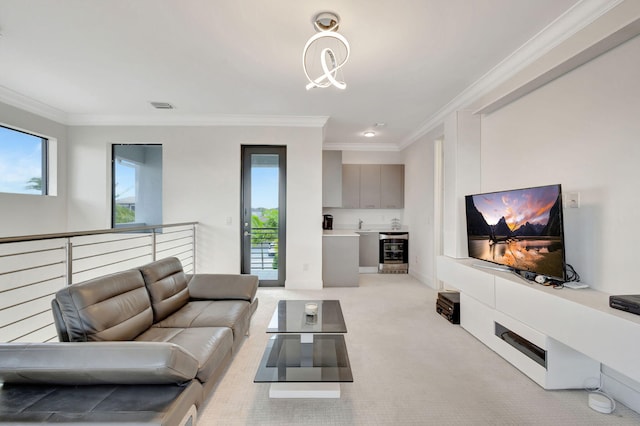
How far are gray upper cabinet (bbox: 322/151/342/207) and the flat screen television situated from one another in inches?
115

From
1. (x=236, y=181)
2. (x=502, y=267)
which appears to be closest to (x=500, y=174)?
(x=502, y=267)

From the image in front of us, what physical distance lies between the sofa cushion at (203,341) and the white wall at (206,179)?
244 cm

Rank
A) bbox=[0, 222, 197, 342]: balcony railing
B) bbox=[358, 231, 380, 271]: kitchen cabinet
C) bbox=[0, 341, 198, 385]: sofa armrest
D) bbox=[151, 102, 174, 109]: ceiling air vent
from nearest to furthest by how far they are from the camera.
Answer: bbox=[0, 341, 198, 385]: sofa armrest < bbox=[0, 222, 197, 342]: balcony railing < bbox=[151, 102, 174, 109]: ceiling air vent < bbox=[358, 231, 380, 271]: kitchen cabinet

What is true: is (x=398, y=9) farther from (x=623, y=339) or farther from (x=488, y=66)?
(x=623, y=339)

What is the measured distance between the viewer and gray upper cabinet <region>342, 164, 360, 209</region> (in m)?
6.10

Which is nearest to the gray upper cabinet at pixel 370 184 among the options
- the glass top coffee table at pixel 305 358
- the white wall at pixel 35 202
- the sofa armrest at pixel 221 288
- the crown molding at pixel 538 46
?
the crown molding at pixel 538 46

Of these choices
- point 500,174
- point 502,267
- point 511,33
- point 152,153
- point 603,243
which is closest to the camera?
point 603,243

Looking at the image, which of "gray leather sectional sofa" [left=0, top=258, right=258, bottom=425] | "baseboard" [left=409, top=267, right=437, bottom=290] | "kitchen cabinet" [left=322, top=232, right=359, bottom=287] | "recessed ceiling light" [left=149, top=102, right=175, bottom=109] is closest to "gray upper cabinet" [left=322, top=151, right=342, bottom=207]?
"kitchen cabinet" [left=322, top=232, right=359, bottom=287]

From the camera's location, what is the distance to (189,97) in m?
3.71

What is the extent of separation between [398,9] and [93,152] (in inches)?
187

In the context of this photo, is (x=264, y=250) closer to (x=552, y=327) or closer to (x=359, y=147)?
(x=359, y=147)

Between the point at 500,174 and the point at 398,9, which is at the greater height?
the point at 398,9

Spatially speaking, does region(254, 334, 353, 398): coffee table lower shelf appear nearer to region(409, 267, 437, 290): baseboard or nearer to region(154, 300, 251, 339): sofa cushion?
region(154, 300, 251, 339): sofa cushion

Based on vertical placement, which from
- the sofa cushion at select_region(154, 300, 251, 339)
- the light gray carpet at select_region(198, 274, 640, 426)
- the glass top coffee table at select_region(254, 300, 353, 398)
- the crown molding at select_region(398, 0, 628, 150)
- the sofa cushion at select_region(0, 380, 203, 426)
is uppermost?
the crown molding at select_region(398, 0, 628, 150)
